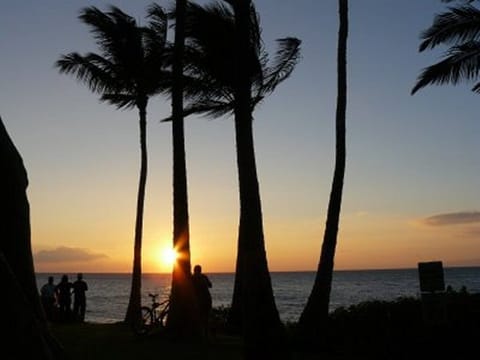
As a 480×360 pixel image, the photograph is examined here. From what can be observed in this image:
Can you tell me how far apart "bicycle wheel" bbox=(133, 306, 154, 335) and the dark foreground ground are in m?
0.29

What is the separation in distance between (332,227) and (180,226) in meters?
4.00

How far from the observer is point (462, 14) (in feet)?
69.7

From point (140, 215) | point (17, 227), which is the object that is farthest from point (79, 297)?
point (17, 227)

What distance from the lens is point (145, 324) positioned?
18000 mm

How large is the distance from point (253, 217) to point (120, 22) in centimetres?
1526

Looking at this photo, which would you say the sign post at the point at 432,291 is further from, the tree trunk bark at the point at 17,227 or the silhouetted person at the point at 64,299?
the silhouetted person at the point at 64,299

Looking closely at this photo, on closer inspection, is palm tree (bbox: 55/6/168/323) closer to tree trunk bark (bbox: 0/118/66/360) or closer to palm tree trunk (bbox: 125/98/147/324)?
palm tree trunk (bbox: 125/98/147/324)

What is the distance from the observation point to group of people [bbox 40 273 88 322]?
78.9 ft

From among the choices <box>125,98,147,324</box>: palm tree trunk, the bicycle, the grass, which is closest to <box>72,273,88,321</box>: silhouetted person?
<box>125,98,147,324</box>: palm tree trunk

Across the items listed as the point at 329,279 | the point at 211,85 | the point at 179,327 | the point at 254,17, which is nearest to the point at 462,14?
the point at 254,17

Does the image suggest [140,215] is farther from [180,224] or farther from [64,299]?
[180,224]

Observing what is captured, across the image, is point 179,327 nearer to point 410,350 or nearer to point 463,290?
point 410,350

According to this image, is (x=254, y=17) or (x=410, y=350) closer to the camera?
(x=410, y=350)

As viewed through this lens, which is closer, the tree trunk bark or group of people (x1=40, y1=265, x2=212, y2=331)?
the tree trunk bark
